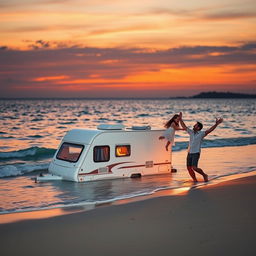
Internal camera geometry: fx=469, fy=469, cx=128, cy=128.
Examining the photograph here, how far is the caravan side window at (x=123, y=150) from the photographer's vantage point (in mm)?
15727

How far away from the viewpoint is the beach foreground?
8078mm

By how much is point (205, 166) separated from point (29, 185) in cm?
732

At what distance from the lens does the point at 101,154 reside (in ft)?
50.4

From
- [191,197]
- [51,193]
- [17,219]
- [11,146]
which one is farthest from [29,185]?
[11,146]

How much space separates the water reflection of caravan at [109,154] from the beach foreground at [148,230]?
407 centimetres

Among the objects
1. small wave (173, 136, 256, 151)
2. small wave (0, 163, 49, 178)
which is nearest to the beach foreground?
small wave (0, 163, 49, 178)

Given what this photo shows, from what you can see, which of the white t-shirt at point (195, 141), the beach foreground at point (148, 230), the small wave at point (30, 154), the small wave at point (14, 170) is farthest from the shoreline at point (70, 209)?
the small wave at point (30, 154)

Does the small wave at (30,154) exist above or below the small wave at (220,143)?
above

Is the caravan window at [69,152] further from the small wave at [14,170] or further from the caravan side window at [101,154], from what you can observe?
the small wave at [14,170]

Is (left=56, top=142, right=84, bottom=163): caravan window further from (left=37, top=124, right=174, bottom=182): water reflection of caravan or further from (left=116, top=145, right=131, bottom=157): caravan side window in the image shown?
(left=116, top=145, right=131, bottom=157): caravan side window

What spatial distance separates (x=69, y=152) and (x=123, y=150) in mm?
1844

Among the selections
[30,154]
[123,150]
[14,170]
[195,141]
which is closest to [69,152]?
[123,150]

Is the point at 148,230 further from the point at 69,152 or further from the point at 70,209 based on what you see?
the point at 69,152

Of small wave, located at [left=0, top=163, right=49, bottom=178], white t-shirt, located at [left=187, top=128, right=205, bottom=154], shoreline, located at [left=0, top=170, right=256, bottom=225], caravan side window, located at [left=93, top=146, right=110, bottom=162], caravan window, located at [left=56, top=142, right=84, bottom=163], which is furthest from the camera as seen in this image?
small wave, located at [left=0, top=163, right=49, bottom=178]
